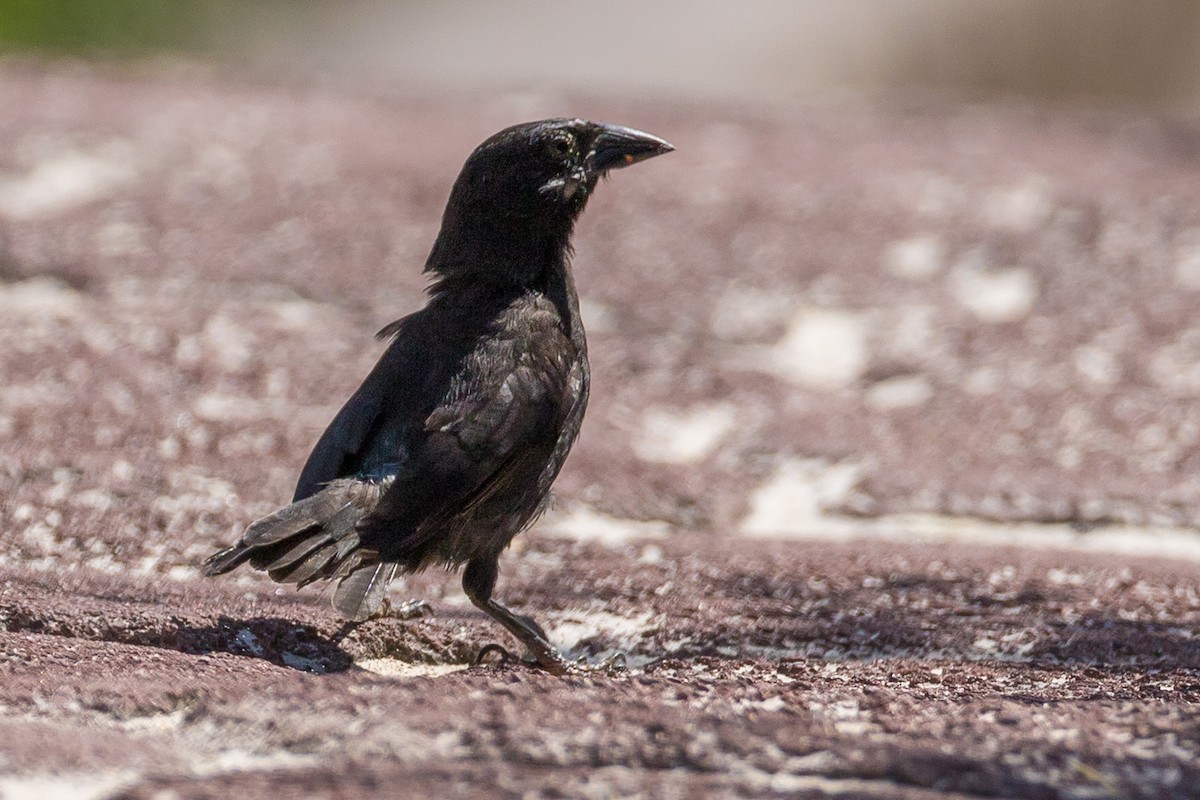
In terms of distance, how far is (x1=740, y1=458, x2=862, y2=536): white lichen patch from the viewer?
142 inches

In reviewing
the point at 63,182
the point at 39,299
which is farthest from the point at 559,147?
the point at 63,182

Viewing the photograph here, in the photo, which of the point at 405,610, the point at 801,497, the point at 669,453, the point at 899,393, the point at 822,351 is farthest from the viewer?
the point at 822,351

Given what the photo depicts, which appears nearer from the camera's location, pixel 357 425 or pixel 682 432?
pixel 357 425

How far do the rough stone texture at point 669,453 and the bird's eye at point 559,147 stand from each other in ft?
2.73

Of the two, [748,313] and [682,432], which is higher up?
[748,313]

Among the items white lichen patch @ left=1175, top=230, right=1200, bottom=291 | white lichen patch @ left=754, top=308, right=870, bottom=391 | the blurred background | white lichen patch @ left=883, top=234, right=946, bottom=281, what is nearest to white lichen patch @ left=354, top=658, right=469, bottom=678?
white lichen patch @ left=754, top=308, right=870, bottom=391

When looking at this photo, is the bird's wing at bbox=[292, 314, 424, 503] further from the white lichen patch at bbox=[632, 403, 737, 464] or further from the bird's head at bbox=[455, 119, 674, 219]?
the white lichen patch at bbox=[632, 403, 737, 464]

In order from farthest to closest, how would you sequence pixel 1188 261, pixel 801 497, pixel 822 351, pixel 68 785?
pixel 1188 261 < pixel 822 351 < pixel 801 497 < pixel 68 785

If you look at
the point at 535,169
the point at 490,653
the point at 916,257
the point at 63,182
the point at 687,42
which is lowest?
the point at 490,653

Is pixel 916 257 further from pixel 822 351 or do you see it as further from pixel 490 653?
pixel 490 653

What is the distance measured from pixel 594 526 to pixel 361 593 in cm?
95

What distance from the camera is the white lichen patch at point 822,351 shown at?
4332 mm

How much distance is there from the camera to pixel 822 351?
4465 millimetres

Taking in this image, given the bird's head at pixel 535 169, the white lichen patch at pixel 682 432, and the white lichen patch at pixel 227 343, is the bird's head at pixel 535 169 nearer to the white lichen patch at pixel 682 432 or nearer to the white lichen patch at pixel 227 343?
the white lichen patch at pixel 682 432
